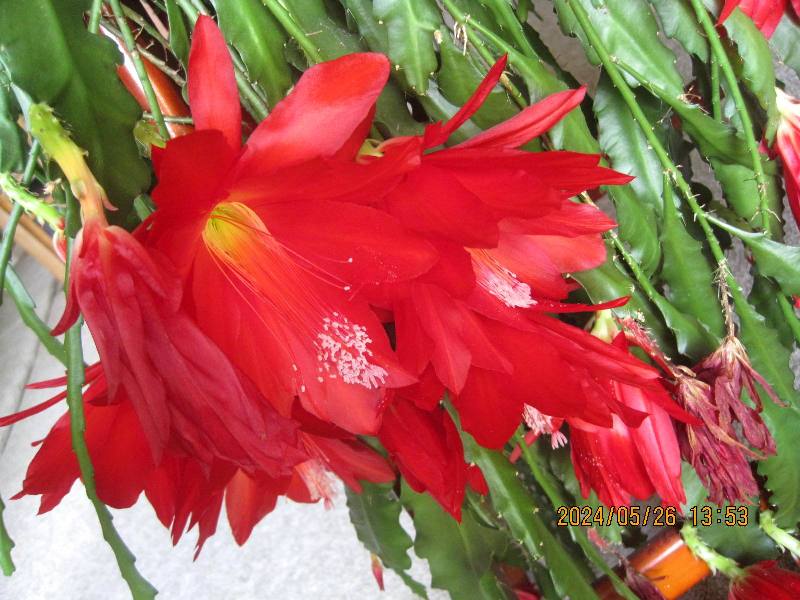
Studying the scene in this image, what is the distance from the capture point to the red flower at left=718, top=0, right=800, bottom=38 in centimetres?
40

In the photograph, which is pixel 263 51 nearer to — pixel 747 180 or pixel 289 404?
pixel 289 404

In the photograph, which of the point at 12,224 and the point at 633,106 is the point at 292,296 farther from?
the point at 633,106

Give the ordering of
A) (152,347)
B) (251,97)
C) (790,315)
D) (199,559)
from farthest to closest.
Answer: (199,559) → (790,315) → (251,97) → (152,347)

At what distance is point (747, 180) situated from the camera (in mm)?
401

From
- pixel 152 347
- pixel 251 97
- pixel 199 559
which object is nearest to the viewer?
pixel 152 347

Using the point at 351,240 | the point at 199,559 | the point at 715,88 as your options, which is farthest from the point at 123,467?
the point at 199,559

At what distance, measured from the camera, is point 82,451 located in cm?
25

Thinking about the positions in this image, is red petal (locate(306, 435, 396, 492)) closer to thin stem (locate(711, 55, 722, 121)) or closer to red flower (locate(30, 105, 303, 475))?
red flower (locate(30, 105, 303, 475))

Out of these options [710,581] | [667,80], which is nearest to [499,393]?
[667,80]

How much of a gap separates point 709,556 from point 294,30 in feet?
1.36

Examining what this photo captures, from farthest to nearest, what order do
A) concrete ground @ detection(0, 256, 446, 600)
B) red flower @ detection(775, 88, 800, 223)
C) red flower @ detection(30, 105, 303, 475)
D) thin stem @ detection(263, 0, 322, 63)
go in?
concrete ground @ detection(0, 256, 446, 600) < red flower @ detection(775, 88, 800, 223) < thin stem @ detection(263, 0, 322, 63) < red flower @ detection(30, 105, 303, 475)

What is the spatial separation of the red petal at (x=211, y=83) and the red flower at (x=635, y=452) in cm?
23

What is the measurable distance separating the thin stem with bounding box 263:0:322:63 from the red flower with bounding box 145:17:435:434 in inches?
3.0

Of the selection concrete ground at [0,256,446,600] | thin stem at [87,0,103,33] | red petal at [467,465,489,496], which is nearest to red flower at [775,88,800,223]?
red petal at [467,465,489,496]
